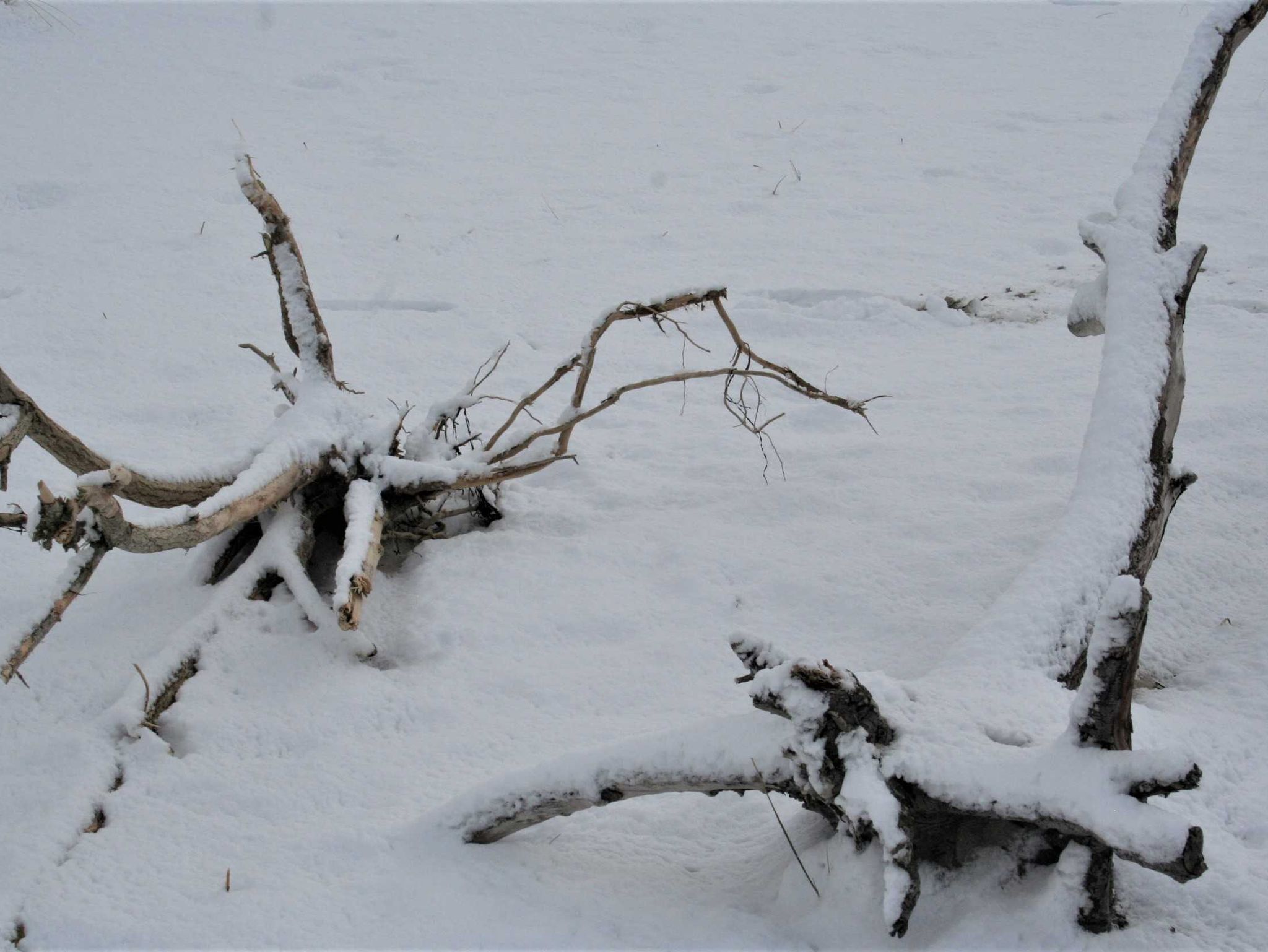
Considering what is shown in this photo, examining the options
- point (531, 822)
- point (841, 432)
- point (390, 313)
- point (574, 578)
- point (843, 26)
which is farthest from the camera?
point (843, 26)

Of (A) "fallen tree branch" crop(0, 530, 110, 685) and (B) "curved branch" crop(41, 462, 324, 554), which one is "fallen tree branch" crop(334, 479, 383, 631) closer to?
(B) "curved branch" crop(41, 462, 324, 554)

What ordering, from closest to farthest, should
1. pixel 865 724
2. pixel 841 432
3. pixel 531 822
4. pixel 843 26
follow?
pixel 865 724
pixel 531 822
pixel 841 432
pixel 843 26

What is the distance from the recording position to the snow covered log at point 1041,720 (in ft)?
4.95

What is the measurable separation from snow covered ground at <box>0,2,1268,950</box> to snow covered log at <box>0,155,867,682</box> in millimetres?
130

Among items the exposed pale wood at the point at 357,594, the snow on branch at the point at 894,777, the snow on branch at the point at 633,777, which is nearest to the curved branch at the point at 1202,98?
the snow on branch at the point at 894,777

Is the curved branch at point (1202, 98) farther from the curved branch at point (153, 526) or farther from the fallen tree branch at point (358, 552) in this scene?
the curved branch at point (153, 526)

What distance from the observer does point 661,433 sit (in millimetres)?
3887

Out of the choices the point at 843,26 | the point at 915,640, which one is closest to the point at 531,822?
the point at 915,640

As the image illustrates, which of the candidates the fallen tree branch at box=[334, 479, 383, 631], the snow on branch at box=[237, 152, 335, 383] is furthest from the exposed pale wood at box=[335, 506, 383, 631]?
the snow on branch at box=[237, 152, 335, 383]

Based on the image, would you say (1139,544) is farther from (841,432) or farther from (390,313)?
(390,313)

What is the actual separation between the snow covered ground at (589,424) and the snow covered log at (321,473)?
0.13m

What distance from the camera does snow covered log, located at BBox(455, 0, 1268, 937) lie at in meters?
1.51

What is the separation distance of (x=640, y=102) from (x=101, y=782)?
20.9 ft

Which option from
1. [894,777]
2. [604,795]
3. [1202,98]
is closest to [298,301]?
[604,795]
